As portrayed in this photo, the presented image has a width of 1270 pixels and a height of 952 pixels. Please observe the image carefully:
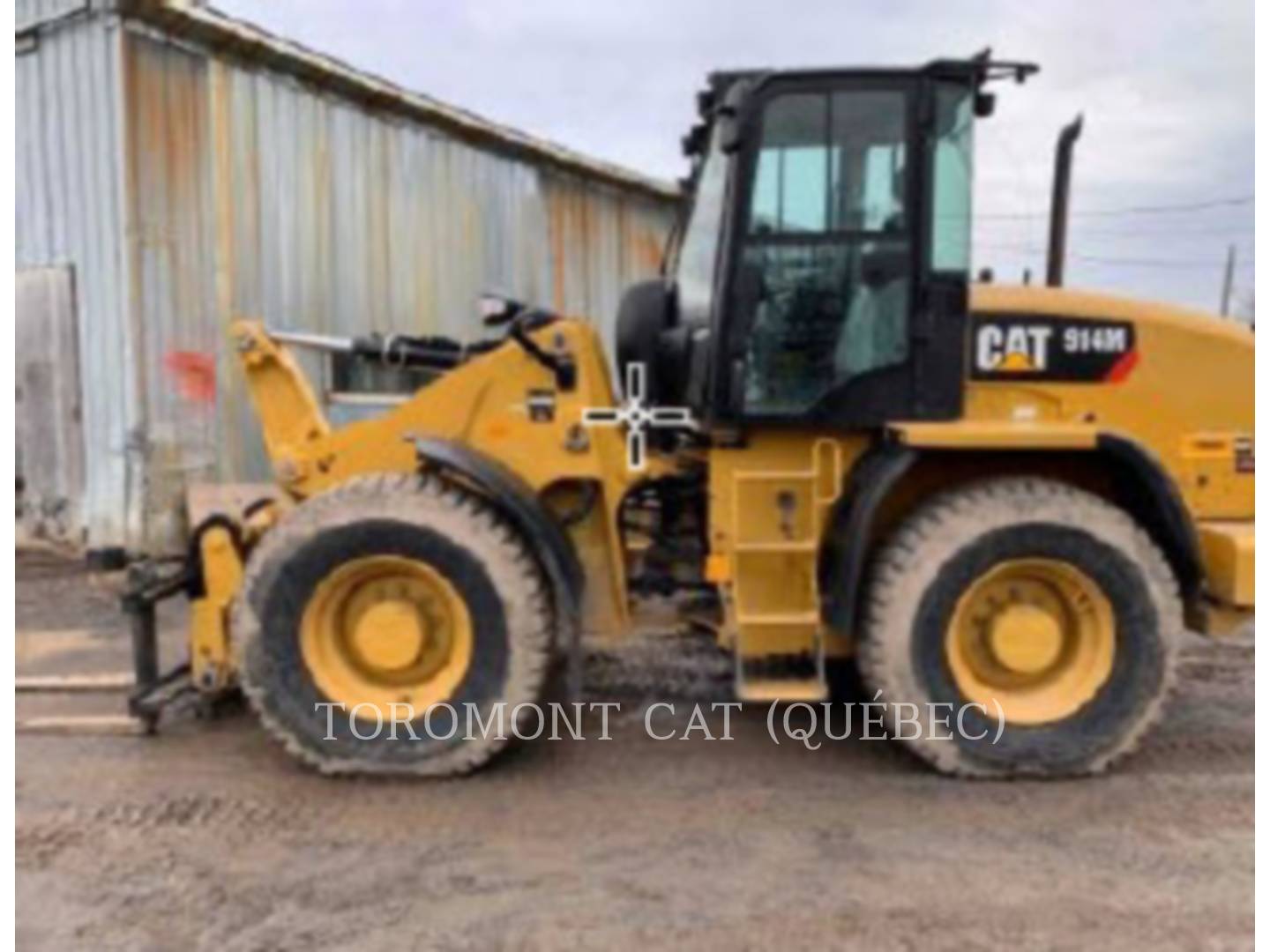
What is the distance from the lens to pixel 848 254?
486 cm

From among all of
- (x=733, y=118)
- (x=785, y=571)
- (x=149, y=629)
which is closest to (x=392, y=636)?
(x=149, y=629)

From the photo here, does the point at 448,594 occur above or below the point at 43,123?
below

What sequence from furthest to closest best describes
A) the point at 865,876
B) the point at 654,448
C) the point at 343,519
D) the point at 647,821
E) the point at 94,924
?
the point at 654,448 → the point at 343,519 → the point at 647,821 → the point at 865,876 → the point at 94,924

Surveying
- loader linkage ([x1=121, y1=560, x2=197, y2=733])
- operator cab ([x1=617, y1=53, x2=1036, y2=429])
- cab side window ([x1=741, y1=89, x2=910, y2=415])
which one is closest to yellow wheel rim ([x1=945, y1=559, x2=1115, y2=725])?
operator cab ([x1=617, y1=53, x2=1036, y2=429])

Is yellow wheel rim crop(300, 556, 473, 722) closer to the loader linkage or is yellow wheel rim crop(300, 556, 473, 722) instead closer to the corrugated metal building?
the loader linkage

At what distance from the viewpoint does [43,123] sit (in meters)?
9.20

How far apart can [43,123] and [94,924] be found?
7242 millimetres

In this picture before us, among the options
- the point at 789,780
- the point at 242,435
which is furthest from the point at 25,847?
the point at 242,435

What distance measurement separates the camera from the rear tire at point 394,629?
15.6 ft

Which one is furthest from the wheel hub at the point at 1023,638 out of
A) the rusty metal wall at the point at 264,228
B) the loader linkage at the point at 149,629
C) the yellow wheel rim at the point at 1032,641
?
the rusty metal wall at the point at 264,228

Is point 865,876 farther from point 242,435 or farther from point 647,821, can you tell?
point 242,435

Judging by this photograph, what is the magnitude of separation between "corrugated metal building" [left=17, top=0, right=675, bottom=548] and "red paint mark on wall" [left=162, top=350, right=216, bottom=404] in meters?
0.01

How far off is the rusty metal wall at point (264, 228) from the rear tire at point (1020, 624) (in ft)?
19.3

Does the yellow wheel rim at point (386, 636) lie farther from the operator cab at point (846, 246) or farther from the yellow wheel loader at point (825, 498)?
the operator cab at point (846, 246)
